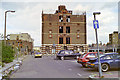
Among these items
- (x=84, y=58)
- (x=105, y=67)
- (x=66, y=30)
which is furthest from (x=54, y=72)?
(x=66, y=30)

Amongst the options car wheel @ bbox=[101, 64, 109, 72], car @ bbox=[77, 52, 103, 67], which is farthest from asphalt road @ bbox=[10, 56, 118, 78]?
car @ bbox=[77, 52, 103, 67]

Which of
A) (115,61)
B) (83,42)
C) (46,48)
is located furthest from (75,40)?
(115,61)

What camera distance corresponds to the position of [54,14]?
209 ft

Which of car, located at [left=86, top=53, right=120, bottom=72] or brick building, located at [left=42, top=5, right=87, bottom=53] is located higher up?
brick building, located at [left=42, top=5, right=87, bottom=53]

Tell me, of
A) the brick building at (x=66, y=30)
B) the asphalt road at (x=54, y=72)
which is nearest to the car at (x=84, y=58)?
the asphalt road at (x=54, y=72)

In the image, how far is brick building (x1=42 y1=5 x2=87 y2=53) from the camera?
208ft

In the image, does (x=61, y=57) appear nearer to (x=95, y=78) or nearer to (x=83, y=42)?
(x=95, y=78)

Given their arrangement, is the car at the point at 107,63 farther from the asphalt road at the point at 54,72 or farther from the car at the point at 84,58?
the car at the point at 84,58

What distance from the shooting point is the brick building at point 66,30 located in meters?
63.3

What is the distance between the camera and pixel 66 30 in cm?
6525

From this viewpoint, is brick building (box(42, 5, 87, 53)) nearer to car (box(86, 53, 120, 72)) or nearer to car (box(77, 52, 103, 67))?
car (box(77, 52, 103, 67))

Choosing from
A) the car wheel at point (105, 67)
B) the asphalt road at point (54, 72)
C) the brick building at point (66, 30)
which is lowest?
the asphalt road at point (54, 72)

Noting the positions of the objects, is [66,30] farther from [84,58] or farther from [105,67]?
[105,67]

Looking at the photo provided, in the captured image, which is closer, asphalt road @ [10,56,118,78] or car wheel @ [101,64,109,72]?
asphalt road @ [10,56,118,78]
